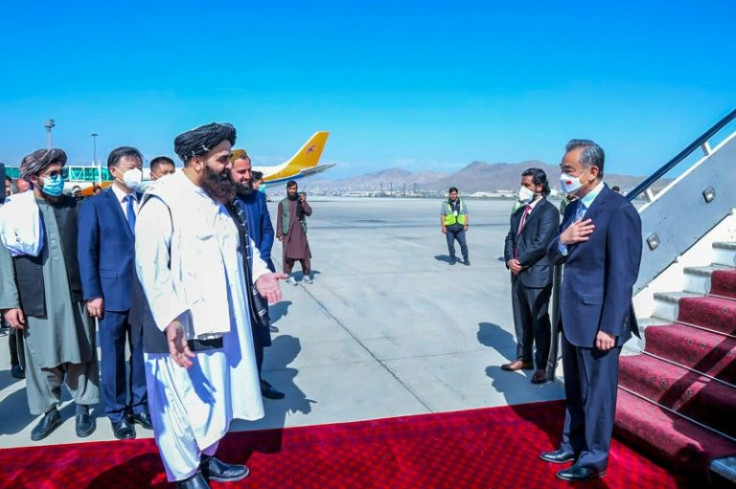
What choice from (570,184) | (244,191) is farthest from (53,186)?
(570,184)

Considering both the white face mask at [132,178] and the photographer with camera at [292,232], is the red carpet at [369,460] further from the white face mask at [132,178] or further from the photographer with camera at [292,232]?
the photographer with camera at [292,232]

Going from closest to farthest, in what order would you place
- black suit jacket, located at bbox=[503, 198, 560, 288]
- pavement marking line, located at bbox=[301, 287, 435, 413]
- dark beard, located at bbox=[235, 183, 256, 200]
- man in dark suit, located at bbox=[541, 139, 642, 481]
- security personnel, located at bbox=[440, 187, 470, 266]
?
man in dark suit, located at bbox=[541, 139, 642, 481], dark beard, located at bbox=[235, 183, 256, 200], pavement marking line, located at bbox=[301, 287, 435, 413], black suit jacket, located at bbox=[503, 198, 560, 288], security personnel, located at bbox=[440, 187, 470, 266]

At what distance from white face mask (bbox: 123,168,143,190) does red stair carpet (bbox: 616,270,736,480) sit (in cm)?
356

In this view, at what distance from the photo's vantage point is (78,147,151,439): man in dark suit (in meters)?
3.38

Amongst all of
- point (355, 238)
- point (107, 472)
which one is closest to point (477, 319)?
point (107, 472)

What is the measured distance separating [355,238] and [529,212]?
435 inches

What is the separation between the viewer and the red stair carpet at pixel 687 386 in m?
3.00

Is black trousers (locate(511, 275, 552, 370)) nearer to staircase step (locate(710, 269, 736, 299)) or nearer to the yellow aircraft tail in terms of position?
staircase step (locate(710, 269, 736, 299))

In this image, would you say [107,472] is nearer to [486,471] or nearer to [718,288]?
[486,471]

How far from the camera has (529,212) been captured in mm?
4574

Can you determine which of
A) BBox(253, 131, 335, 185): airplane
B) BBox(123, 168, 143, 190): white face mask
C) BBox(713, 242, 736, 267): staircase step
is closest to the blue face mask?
BBox(123, 168, 143, 190): white face mask

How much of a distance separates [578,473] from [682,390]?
40.1 inches

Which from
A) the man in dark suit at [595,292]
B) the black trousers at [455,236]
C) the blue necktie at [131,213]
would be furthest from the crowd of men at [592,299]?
the black trousers at [455,236]

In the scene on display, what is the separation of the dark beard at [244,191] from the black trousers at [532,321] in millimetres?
2439
